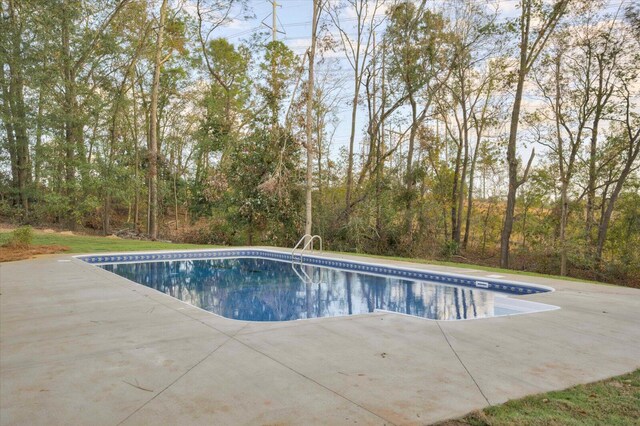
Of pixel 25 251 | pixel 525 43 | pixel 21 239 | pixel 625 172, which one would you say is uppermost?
pixel 525 43

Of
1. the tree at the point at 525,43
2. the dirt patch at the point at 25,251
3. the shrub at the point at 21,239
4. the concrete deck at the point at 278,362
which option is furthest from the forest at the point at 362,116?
the concrete deck at the point at 278,362

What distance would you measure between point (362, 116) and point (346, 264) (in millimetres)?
7460

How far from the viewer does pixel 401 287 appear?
6.92m

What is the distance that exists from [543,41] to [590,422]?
12995 mm

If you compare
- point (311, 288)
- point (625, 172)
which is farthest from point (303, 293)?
point (625, 172)

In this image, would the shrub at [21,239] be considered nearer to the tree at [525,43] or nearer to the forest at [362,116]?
the forest at [362,116]

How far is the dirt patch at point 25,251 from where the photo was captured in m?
7.21

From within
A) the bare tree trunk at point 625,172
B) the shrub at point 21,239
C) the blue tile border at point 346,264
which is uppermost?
the bare tree trunk at point 625,172

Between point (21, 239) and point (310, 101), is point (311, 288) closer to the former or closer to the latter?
point (310, 101)

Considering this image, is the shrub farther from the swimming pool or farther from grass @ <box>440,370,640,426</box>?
grass @ <box>440,370,640,426</box>

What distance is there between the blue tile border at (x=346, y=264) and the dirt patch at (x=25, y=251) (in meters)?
0.75

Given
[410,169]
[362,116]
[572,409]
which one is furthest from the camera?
[362,116]

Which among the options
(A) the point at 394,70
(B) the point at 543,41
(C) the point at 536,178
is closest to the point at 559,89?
(B) the point at 543,41

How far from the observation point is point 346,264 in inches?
334
